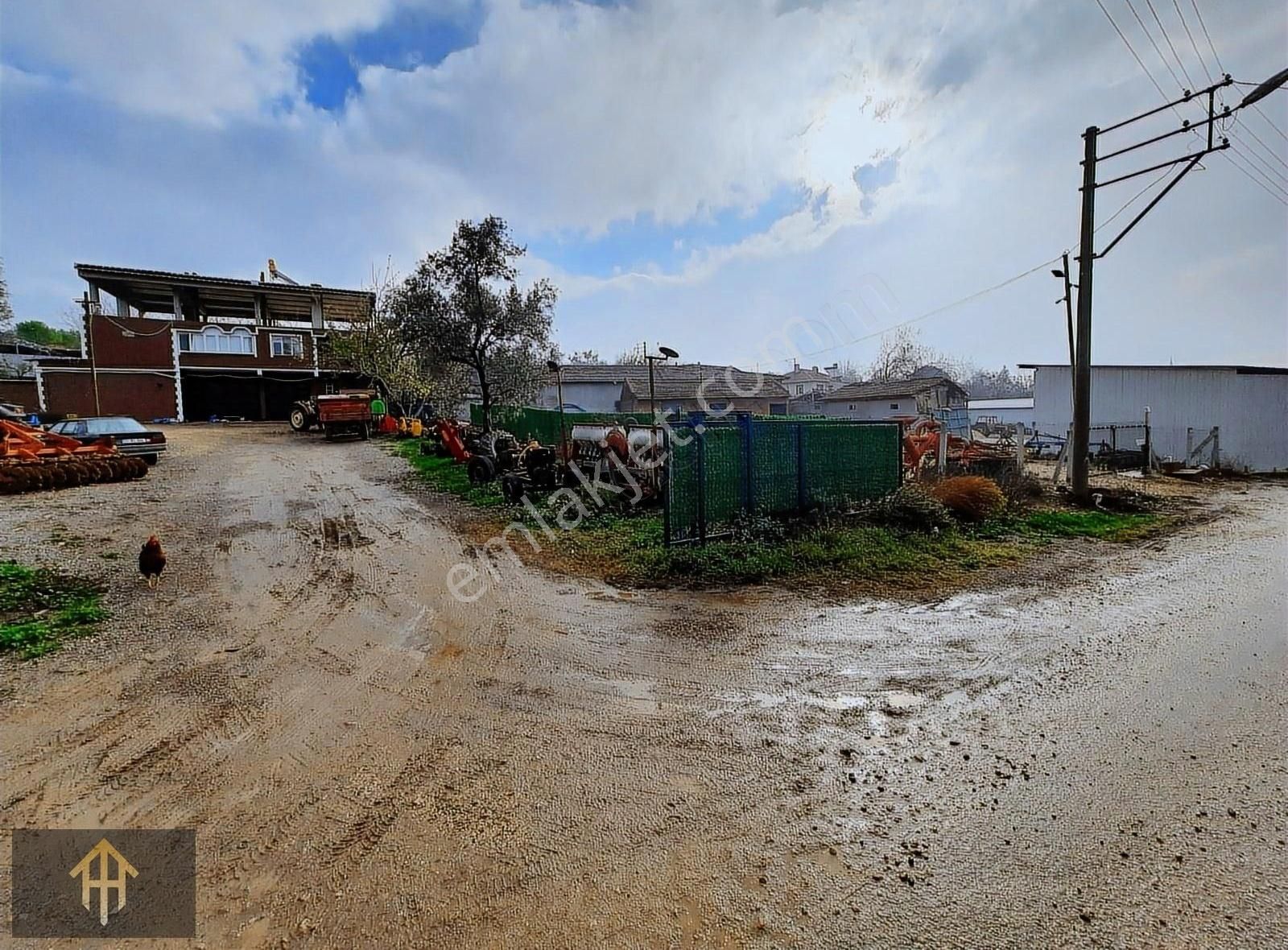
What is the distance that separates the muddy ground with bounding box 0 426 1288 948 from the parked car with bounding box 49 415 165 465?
11.7 meters

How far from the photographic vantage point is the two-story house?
29.3 m

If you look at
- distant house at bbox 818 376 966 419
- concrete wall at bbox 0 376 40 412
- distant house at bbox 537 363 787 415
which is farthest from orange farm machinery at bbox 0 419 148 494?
distant house at bbox 818 376 966 419

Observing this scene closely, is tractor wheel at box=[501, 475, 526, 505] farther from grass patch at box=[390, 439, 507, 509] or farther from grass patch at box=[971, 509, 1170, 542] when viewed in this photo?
grass patch at box=[971, 509, 1170, 542]

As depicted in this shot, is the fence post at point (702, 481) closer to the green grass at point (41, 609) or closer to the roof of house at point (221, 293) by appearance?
the green grass at point (41, 609)

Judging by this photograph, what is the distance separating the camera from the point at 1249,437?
20828 mm

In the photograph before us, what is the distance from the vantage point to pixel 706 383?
3884 cm

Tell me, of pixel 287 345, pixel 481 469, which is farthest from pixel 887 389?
pixel 287 345

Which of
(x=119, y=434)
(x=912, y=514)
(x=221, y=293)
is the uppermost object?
(x=221, y=293)

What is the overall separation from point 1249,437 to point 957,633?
24659 millimetres

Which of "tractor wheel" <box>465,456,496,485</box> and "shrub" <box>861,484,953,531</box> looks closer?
"shrub" <box>861,484,953,531</box>

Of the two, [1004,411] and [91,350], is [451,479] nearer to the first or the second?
[91,350]

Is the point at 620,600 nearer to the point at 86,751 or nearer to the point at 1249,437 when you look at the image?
the point at 86,751

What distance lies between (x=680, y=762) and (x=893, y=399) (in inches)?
1657

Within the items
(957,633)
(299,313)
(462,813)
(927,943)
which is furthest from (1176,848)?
(299,313)
